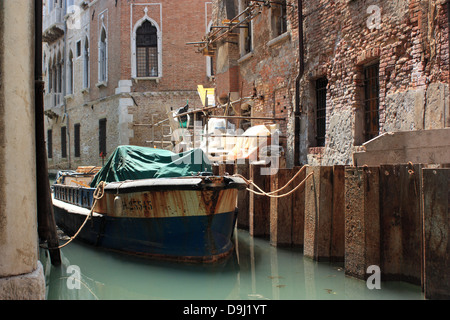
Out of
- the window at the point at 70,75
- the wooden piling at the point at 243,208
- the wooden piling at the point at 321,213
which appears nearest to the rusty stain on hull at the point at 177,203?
the wooden piling at the point at 321,213

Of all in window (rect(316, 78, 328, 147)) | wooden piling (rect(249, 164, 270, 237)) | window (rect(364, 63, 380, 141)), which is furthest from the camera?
window (rect(316, 78, 328, 147))

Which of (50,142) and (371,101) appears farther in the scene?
(50,142)

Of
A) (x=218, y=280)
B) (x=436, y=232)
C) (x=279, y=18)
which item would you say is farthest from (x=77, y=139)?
(x=436, y=232)

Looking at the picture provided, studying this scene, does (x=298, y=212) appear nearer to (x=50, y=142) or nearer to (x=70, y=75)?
(x=70, y=75)

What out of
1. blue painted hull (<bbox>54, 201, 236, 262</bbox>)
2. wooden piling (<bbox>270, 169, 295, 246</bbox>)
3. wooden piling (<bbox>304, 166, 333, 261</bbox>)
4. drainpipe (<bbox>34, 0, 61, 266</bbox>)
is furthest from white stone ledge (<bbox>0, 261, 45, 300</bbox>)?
wooden piling (<bbox>270, 169, 295, 246</bbox>)

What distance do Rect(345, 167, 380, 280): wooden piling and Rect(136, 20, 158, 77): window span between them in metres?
19.3

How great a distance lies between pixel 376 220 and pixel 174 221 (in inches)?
128

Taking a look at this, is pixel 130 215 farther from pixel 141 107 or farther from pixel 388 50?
pixel 141 107

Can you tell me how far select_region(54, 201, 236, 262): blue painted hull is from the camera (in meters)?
8.05

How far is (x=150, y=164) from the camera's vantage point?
31.3 feet

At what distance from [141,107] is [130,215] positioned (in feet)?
53.4

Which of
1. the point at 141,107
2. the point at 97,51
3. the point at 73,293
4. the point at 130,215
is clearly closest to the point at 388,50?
the point at 130,215

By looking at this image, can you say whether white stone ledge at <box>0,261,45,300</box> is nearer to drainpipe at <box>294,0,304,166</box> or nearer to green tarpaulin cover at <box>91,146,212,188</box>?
green tarpaulin cover at <box>91,146,212,188</box>

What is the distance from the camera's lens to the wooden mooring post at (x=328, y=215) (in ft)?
25.3
